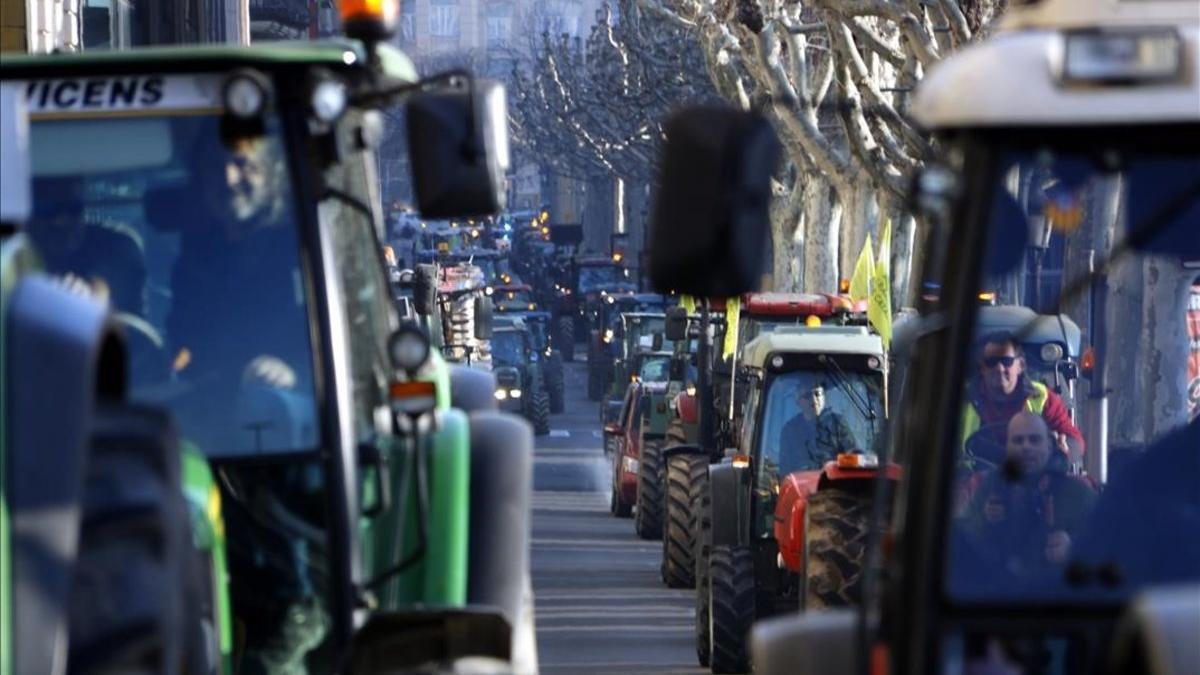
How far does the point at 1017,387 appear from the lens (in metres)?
8.23

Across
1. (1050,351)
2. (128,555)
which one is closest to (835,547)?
(1050,351)

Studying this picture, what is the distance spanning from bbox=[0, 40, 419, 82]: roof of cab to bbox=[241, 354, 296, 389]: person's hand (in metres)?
0.74

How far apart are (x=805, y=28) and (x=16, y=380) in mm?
29291

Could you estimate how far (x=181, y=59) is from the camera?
7.05 metres

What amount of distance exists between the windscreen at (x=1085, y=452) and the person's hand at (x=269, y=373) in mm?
1670

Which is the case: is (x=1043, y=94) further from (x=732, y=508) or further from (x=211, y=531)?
(x=732, y=508)

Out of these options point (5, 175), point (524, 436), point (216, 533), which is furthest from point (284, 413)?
point (5, 175)

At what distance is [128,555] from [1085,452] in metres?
3.13

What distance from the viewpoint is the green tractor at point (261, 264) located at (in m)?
6.93

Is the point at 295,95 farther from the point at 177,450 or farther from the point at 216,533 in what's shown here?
the point at 177,450

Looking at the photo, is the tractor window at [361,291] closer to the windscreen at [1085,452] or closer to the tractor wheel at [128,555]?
the windscreen at [1085,452]

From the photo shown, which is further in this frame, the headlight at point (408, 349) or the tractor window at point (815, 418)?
the tractor window at point (815, 418)

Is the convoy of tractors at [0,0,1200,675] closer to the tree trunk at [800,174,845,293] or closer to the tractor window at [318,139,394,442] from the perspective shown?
the tractor window at [318,139,394,442]

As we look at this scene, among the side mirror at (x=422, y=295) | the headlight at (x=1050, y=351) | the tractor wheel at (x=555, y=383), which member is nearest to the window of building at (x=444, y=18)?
the tractor wheel at (x=555, y=383)
